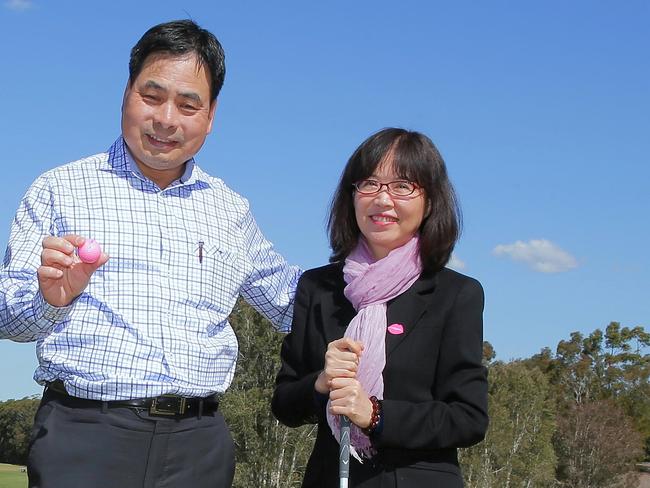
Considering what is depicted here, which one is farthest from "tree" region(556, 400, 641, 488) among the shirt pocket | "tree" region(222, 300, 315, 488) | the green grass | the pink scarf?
the pink scarf

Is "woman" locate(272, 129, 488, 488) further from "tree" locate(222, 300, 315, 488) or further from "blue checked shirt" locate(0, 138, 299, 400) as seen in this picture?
"tree" locate(222, 300, 315, 488)

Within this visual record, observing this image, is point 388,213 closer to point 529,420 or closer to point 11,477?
point 11,477

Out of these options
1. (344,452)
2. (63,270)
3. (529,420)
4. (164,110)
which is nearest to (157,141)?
(164,110)

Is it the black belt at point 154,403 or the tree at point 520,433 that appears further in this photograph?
Result: the tree at point 520,433

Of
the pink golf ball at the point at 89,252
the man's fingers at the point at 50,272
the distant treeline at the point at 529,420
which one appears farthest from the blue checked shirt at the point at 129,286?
the distant treeline at the point at 529,420

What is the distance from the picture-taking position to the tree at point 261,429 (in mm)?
41500

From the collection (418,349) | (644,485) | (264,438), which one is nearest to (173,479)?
(418,349)

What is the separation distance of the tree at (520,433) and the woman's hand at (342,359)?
58.9 m

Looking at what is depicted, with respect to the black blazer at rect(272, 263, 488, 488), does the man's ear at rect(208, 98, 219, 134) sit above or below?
above

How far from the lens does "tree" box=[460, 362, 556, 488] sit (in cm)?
6431

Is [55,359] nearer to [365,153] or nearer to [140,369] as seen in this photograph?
[140,369]

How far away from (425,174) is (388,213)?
0.26 metres

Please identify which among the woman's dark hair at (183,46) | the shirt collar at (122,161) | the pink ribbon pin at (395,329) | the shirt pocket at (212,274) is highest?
the woman's dark hair at (183,46)

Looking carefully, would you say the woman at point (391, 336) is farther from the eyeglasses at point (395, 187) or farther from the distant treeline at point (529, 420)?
the distant treeline at point (529, 420)
